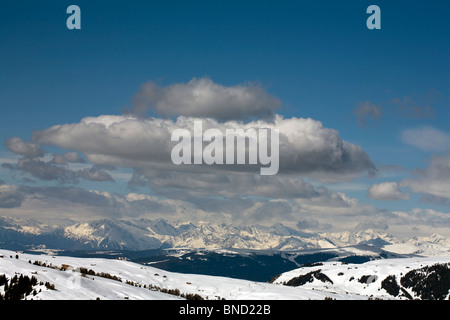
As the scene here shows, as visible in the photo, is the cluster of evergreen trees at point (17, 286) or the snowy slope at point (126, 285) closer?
the cluster of evergreen trees at point (17, 286)

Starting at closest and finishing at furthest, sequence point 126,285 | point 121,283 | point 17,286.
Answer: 1. point 17,286
2. point 126,285
3. point 121,283

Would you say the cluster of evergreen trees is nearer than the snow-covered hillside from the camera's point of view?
Yes

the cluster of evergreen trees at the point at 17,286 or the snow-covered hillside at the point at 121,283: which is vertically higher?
the cluster of evergreen trees at the point at 17,286

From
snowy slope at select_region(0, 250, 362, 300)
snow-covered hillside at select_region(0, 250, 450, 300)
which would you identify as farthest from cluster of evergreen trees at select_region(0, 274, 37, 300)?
snowy slope at select_region(0, 250, 362, 300)

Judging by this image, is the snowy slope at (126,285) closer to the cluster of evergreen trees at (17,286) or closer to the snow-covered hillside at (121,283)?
the snow-covered hillside at (121,283)

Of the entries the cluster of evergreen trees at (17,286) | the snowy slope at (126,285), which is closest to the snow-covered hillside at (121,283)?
the snowy slope at (126,285)

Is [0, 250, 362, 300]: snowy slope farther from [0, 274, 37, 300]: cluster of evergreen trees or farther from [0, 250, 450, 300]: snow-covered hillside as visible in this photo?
[0, 274, 37, 300]: cluster of evergreen trees

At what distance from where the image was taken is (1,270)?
111 feet

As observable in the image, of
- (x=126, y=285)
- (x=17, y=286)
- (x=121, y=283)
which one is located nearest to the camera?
(x=17, y=286)

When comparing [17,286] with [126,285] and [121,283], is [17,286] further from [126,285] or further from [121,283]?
[121,283]

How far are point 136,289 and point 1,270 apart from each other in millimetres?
10655

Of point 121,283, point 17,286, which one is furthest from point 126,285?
point 17,286

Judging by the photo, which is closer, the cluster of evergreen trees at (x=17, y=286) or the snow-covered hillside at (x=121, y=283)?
the cluster of evergreen trees at (x=17, y=286)
